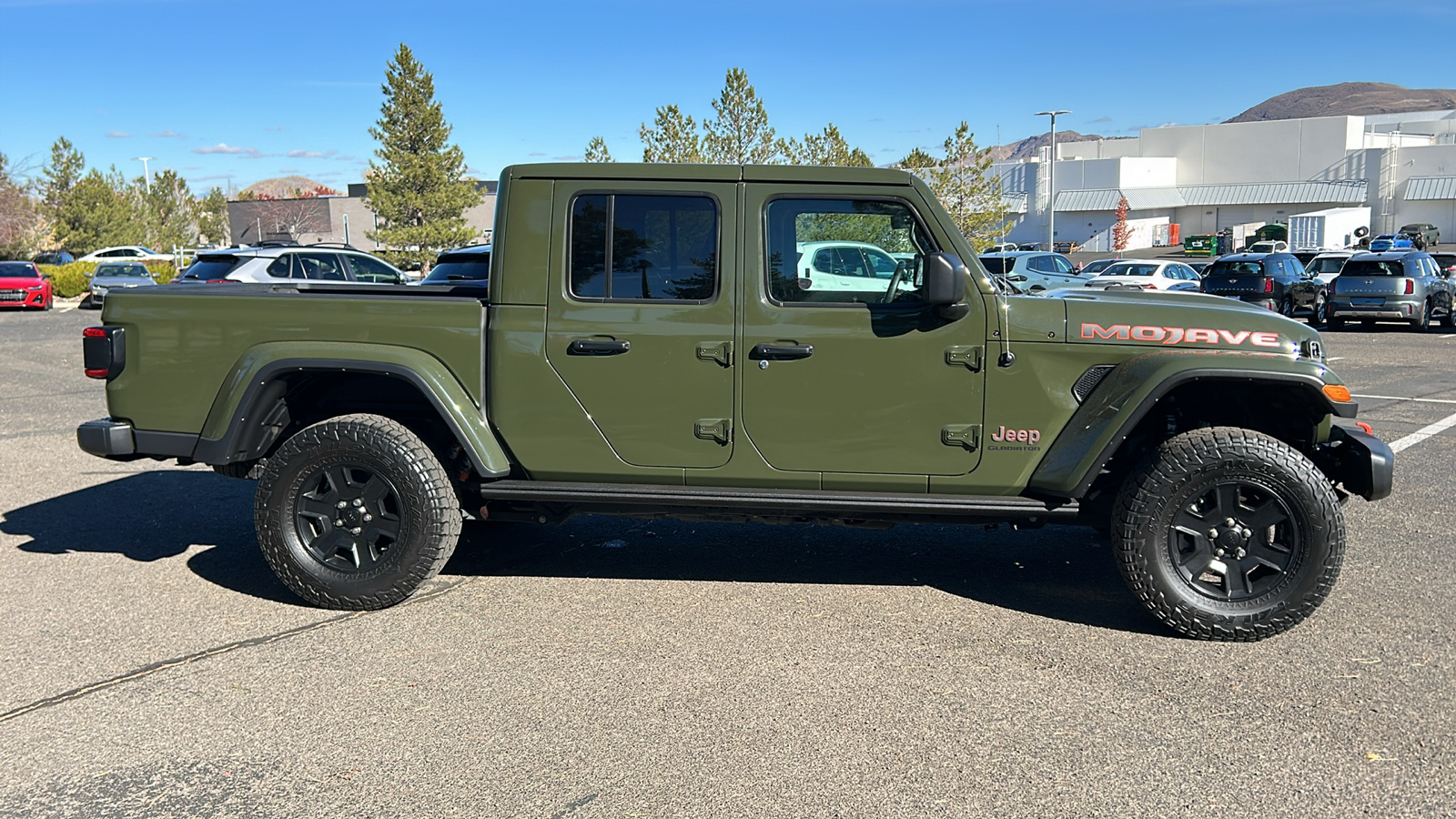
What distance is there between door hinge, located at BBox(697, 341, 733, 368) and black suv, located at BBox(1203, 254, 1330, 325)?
22.5m

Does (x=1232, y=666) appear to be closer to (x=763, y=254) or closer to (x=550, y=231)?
(x=763, y=254)

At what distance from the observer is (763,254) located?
497 centimetres

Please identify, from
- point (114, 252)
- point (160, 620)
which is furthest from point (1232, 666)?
point (114, 252)

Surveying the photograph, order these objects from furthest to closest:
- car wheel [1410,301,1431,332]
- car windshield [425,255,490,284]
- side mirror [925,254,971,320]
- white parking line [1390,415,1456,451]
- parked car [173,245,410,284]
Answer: car wheel [1410,301,1431,332] → parked car [173,245,410,284] → car windshield [425,255,490,284] → white parking line [1390,415,1456,451] → side mirror [925,254,971,320]

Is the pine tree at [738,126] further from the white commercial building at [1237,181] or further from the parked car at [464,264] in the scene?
the white commercial building at [1237,181]

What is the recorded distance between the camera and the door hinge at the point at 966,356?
4.83 meters

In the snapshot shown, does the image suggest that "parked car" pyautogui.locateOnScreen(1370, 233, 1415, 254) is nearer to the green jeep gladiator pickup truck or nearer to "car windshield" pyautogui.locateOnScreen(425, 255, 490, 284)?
"car windshield" pyautogui.locateOnScreen(425, 255, 490, 284)

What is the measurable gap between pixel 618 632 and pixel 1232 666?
2.50 meters

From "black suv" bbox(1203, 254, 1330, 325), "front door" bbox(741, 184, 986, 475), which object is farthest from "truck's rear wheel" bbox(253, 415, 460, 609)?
"black suv" bbox(1203, 254, 1330, 325)

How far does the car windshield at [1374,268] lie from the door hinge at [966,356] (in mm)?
21373

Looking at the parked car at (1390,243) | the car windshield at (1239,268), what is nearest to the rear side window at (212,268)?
the car windshield at (1239,268)

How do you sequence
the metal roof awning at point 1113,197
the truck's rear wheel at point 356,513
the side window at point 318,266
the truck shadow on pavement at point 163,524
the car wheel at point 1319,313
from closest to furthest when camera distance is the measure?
the truck's rear wheel at point 356,513 → the truck shadow on pavement at point 163,524 → the side window at point 318,266 → the car wheel at point 1319,313 → the metal roof awning at point 1113,197

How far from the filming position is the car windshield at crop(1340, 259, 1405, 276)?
2245 cm

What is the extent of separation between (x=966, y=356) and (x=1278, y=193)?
86.7 m
